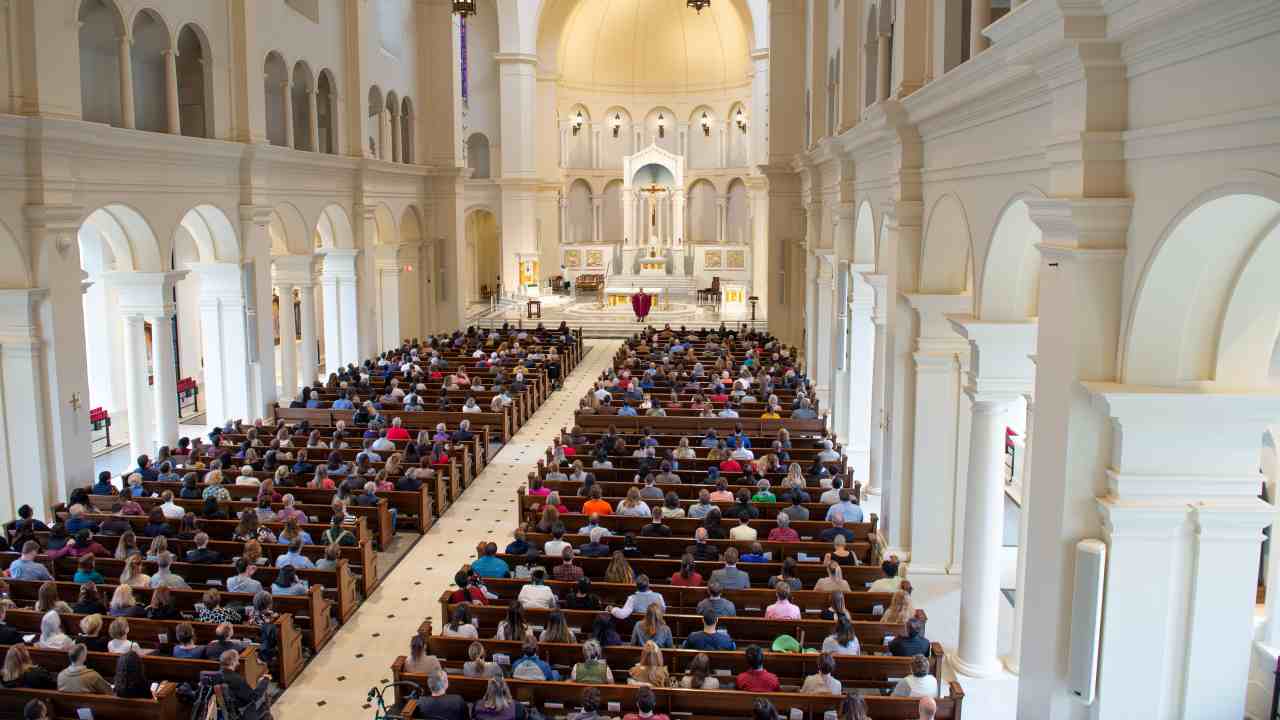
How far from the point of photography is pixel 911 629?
9359mm

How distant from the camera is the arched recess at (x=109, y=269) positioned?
18.1m

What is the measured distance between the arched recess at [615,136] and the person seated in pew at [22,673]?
42.8m

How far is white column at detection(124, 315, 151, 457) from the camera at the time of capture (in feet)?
60.7

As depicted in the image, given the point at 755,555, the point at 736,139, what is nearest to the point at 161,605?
the point at 755,555

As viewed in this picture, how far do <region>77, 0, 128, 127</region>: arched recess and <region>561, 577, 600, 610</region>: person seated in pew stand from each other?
12761mm

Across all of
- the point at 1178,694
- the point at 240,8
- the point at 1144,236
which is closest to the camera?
the point at 1144,236

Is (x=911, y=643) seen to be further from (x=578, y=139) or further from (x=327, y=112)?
(x=578, y=139)

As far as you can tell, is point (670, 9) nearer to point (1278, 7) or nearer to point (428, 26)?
point (428, 26)

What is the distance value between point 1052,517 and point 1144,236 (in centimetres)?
211

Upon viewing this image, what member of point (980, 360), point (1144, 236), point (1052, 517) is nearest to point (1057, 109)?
point (1144, 236)

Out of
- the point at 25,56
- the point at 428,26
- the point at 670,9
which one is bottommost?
the point at 25,56

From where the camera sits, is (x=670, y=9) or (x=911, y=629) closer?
(x=911, y=629)

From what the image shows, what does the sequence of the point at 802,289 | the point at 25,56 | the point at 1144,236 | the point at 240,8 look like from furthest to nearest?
the point at 802,289 < the point at 240,8 < the point at 25,56 < the point at 1144,236

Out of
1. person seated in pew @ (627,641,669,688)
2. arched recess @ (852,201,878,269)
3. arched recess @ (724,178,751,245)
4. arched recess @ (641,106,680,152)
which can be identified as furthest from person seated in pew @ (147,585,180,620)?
arched recess @ (641,106,680,152)
